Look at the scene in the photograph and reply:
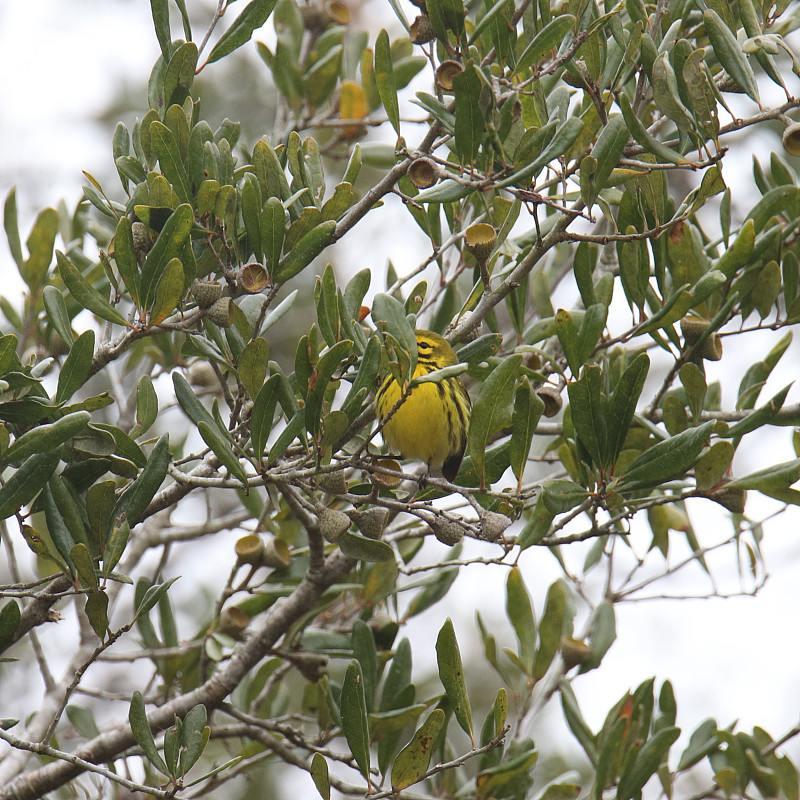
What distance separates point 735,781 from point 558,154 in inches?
80.3

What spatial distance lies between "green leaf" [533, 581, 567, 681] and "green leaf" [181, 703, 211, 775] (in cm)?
127

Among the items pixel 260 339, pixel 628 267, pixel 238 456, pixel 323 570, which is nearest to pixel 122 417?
pixel 323 570

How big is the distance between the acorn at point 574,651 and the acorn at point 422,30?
1.85 meters

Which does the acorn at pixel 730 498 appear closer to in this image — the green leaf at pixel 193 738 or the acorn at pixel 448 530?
the acorn at pixel 448 530

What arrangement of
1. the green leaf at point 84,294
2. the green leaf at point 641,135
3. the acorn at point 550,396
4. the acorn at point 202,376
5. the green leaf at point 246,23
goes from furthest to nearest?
the acorn at point 202,376, the acorn at point 550,396, the green leaf at point 246,23, the green leaf at point 84,294, the green leaf at point 641,135

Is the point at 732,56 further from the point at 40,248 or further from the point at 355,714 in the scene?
the point at 40,248

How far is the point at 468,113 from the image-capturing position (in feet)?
6.37

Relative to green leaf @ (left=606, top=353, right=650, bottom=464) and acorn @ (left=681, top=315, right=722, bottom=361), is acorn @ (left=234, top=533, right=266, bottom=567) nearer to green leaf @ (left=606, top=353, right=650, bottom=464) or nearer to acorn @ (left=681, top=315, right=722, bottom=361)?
green leaf @ (left=606, top=353, right=650, bottom=464)

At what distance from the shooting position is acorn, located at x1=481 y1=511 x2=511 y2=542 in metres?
1.98

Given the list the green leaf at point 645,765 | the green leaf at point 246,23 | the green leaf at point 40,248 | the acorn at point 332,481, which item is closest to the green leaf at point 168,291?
the acorn at point 332,481

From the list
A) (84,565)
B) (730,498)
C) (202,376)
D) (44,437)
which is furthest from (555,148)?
(202,376)

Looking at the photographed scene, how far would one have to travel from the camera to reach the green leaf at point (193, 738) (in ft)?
6.31

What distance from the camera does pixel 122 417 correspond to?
326 centimetres

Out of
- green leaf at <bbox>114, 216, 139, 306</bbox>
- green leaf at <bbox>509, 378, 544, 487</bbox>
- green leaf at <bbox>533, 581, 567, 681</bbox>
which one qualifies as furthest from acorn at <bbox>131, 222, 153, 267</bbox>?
→ green leaf at <bbox>533, 581, 567, 681</bbox>
